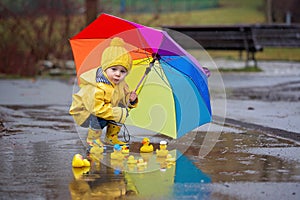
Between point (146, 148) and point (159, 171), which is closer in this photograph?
point (159, 171)

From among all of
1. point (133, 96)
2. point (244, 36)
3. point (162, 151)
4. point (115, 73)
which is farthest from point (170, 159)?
point (244, 36)

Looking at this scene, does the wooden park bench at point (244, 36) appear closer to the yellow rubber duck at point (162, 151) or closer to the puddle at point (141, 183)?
the yellow rubber duck at point (162, 151)

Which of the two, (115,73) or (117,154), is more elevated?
(115,73)

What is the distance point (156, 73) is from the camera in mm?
8258

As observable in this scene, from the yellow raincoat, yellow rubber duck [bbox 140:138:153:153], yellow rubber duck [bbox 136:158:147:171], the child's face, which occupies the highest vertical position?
the child's face

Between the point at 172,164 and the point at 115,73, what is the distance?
1123 mm

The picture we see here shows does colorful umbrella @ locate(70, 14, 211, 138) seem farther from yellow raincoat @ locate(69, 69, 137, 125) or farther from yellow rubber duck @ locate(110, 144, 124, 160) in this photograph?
yellow rubber duck @ locate(110, 144, 124, 160)

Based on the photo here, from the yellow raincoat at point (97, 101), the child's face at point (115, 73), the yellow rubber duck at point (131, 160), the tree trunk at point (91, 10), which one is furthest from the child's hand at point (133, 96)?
the tree trunk at point (91, 10)

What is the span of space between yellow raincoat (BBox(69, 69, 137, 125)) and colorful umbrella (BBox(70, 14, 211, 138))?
0.78 ft

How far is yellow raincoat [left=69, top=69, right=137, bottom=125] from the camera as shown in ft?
24.6

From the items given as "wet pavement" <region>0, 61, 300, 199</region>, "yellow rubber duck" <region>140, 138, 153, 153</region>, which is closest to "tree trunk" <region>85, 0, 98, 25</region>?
"wet pavement" <region>0, 61, 300, 199</region>

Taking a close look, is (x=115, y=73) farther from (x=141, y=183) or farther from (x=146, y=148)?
(x=141, y=183)

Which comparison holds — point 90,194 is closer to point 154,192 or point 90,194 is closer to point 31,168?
point 154,192

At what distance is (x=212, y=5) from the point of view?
44.8 metres
